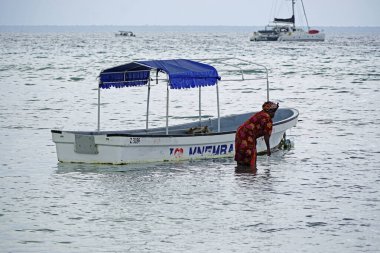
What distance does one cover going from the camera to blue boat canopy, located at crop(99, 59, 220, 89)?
21.5 metres

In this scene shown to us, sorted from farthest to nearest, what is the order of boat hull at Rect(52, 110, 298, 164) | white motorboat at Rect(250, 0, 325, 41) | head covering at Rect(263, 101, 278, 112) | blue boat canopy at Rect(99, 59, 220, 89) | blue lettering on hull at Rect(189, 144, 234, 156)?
white motorboat at Rect(250, 0, 325, 41) < blue lettering on hull at Rect(189, 144, 234, 156) < blue boat canopy at Rect(99, 59, 220, 89) < head covering at Rect(263, 101, 278, 112) < boat hull at Rect(52, 110, 298, 164)

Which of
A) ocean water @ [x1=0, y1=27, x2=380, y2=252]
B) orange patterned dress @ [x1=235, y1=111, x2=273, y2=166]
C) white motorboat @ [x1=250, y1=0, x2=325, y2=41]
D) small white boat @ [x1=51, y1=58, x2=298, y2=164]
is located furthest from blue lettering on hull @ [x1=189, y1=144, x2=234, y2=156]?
white motorboat @ [x1=250, y1=0, x2=325, y2=41]

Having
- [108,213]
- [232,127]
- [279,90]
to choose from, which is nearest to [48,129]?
[232,127]

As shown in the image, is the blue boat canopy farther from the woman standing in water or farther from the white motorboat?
the white motorboat

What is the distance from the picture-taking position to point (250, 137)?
67.6 ft

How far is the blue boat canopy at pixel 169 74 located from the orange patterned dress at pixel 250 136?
1.90 m

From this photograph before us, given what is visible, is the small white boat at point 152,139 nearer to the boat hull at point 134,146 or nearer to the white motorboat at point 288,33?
the boat hull at point 134,146

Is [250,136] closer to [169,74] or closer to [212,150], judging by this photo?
[212,150]

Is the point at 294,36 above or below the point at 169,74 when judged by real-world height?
below

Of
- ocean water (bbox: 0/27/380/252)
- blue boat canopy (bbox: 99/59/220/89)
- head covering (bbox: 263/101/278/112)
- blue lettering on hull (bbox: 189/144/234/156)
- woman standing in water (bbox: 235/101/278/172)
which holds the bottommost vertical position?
ocean water (bbox: 0/27/380/252)

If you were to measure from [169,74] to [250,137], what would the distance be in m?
2.54

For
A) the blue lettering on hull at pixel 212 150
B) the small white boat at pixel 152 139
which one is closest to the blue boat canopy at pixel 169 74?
the small white boat at pixel 152 139

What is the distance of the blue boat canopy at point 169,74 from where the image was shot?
21.5m

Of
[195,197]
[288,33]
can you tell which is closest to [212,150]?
[195,197]
